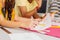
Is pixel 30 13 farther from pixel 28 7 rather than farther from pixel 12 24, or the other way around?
pixel 12 24

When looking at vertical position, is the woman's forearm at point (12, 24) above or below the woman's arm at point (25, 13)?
below

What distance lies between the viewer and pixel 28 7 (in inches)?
54.4

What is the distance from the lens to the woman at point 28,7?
1293mm

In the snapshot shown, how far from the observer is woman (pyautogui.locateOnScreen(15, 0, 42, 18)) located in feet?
4.24

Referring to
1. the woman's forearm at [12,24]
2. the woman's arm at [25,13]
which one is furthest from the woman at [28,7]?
the woman's forearm at [12,24]

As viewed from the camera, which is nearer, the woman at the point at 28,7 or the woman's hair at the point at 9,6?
the woman's hair at the point at 9,6

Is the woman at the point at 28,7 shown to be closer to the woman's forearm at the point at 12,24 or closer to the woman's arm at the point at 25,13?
the woman's arm at the point at 25,13

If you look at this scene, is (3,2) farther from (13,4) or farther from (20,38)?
(20,38)

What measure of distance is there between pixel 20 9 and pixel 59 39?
0.57m

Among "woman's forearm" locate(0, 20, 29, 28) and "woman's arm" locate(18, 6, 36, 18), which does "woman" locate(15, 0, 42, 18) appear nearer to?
"woman's arm" locate(18, 6, 36, 18)

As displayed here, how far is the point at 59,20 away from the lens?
4.76ft

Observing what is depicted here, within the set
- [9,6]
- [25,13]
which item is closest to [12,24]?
[9,6]

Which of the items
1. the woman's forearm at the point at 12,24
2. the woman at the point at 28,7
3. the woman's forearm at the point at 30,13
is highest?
the woman at the point at 28,7

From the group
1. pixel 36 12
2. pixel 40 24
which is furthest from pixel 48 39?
pixel 36 12
